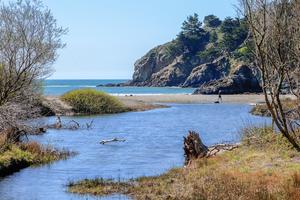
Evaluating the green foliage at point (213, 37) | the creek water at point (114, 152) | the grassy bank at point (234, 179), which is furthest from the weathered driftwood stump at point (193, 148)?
the green foliage at point (213, 37)

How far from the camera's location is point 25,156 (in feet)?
108

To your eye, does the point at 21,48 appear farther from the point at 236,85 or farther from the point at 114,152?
the point at 236,85

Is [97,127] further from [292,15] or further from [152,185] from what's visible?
[292,15]

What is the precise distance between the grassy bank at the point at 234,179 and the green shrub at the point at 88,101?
53.1 metres

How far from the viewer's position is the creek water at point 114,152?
2570 cm

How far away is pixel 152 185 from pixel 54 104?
57.7 meters

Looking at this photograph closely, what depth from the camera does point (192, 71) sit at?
192 metres

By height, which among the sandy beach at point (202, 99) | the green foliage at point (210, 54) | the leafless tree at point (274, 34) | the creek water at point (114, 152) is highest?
the green foliage at point (210, 54)

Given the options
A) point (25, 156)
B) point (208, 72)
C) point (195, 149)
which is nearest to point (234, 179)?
point (195, 149)

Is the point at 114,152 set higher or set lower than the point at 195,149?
lower

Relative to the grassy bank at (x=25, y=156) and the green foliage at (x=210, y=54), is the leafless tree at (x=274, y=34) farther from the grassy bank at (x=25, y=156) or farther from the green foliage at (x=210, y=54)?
the green foliage at (x=210, y=54)

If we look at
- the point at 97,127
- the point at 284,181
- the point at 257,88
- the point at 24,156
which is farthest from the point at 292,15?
the point at 257,88

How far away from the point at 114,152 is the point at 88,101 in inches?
1714

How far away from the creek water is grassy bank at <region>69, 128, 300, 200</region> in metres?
1.60
